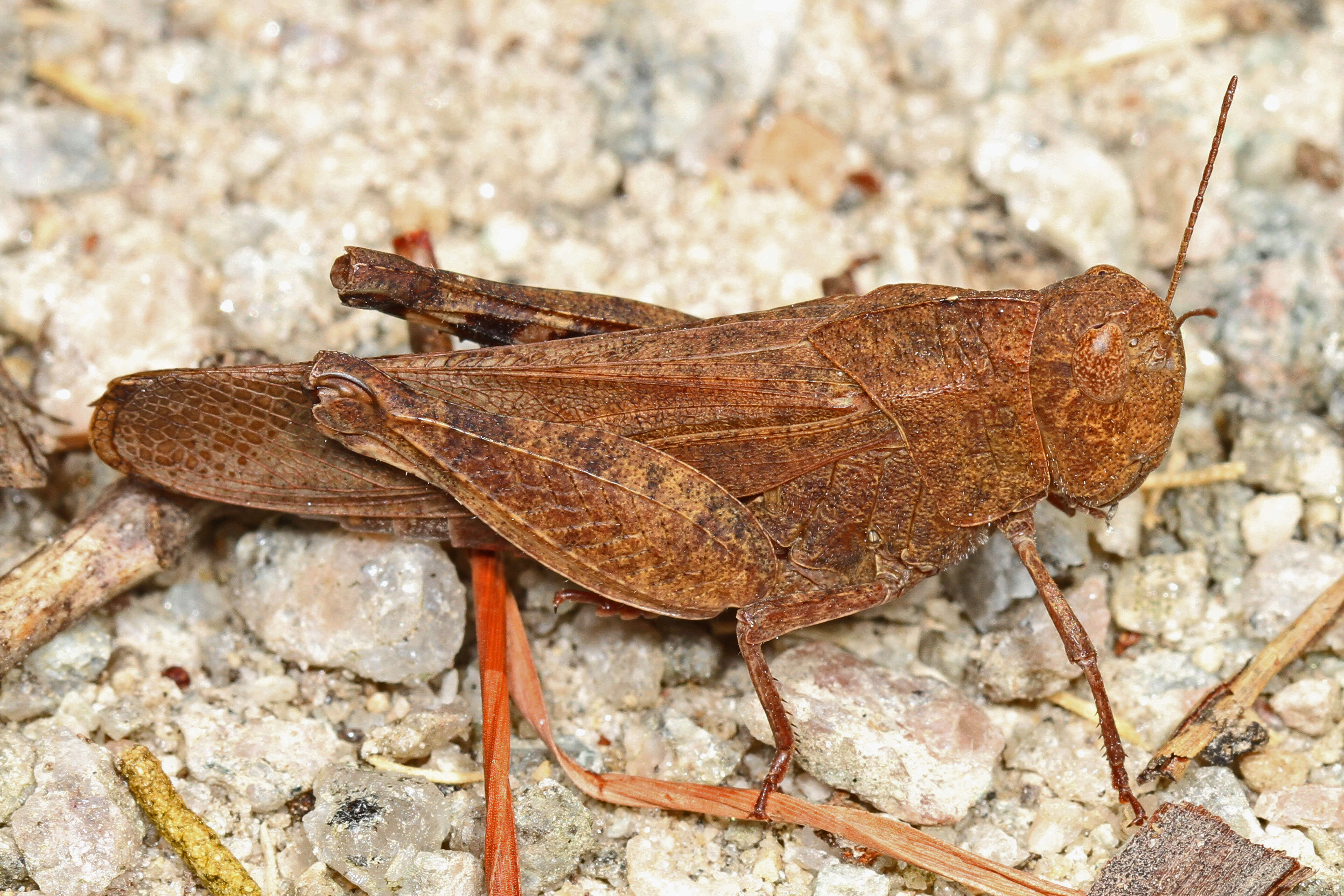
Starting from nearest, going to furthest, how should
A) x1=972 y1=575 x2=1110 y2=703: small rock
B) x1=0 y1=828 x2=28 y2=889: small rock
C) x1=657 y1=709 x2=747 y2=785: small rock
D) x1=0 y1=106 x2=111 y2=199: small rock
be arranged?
x1=0 y1=828 x2=28 y2=889: small rock
x1=657 y1=709 x2=747 y2=785: small rock
x1=972 y1=575 x2=1110 y2=703: small rock
x1=0 y1=106 x2=111 y2=199: small rock

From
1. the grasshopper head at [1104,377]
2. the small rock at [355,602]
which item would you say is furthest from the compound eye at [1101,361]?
the small rock at [355,602]

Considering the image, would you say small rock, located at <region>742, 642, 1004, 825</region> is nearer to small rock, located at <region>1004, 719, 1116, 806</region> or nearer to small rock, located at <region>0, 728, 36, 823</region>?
small rock, located at <region>1004, 719, 1116, 806</region>

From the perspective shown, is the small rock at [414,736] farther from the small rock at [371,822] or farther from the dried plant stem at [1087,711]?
the dried plant stem at [1087,711]

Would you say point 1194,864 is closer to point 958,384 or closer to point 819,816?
point 819,816

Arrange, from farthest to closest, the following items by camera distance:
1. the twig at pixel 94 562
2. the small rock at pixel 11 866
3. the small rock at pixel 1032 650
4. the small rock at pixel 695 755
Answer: the small rock at pixel 1032 650, the small rock at pixel 695 755, the twig at pixel 94 562, the small rock at pixel 11 866

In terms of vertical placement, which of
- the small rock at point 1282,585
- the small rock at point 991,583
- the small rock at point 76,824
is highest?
the small rock at point 1282,585

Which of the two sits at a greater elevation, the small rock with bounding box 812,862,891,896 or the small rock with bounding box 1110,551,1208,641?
the small rock with bounding box 1110,551,1208,641

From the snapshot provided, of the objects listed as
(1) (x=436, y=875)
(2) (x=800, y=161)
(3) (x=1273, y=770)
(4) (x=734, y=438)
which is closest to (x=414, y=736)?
(1) (x=436, y=875)

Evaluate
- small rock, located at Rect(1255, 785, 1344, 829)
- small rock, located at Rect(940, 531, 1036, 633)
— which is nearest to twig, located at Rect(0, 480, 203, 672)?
small rock, located at Rect(940, 531, 1036, 633)
